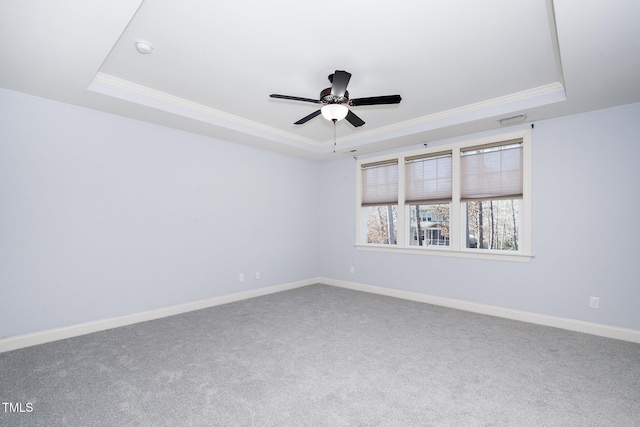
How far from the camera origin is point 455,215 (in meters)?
4.36

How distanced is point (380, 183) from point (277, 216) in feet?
6.36

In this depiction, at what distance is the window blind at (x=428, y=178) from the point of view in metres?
4.53

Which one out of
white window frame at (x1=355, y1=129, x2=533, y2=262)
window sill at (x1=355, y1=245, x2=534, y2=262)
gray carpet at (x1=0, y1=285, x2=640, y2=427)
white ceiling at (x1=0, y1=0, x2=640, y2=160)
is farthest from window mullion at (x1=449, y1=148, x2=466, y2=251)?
gray carpet at (x1=0, y1=285, x2=640, y2=427)

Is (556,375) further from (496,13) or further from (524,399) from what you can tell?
(496,13)

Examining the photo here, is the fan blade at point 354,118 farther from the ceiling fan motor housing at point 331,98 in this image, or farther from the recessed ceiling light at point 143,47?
the recessed ceiling light at point 143,47

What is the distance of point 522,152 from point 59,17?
15.6 ft

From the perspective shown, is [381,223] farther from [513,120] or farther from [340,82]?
[340,82]

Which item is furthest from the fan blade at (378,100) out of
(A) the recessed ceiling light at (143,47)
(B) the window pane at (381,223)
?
(B) the window pane at (381,223)

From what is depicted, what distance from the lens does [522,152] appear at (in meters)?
3.87

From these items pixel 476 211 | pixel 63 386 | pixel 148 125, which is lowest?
pixel 63 386

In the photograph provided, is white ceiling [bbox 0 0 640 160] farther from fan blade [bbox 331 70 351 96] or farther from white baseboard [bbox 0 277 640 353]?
white baseboard [bbox 0 277 640 353]

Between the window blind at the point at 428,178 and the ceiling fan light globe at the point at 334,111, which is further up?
the ceiling fan light globe at the point at 334,111

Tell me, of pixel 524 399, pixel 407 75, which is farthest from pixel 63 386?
pixel 407 75

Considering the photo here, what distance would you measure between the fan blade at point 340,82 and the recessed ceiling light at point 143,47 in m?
1.56
